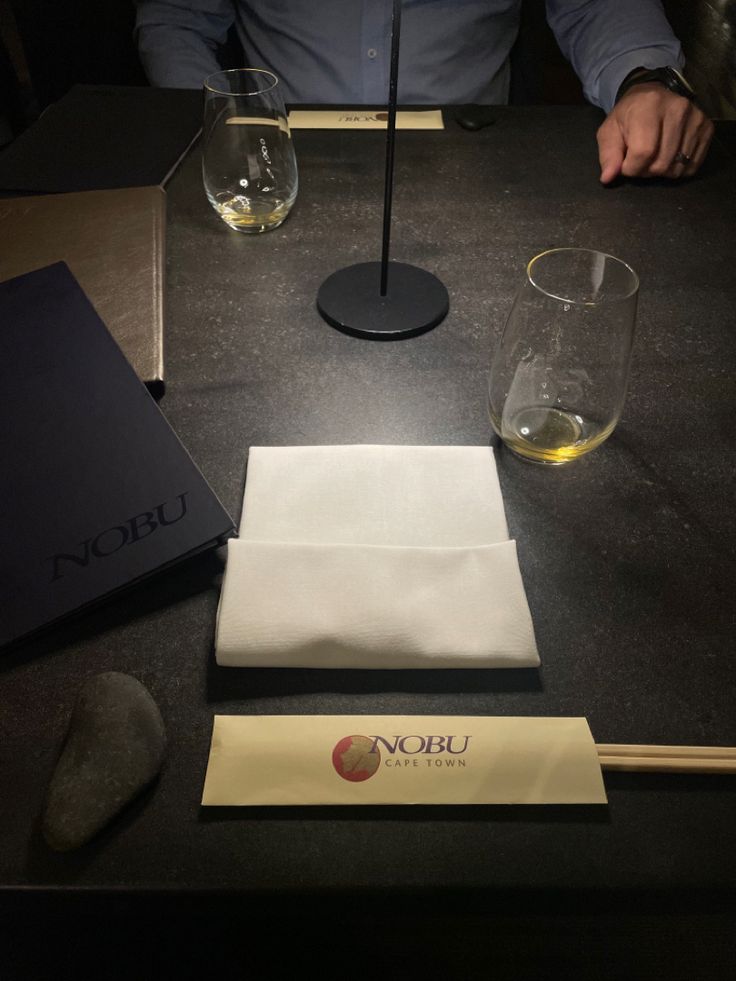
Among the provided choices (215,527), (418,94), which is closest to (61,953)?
(215,527)

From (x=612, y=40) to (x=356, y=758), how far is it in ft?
3.92

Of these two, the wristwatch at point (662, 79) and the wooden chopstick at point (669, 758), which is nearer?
the wooden chopstick at point (669, 758)

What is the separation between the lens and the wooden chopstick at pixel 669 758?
41cm

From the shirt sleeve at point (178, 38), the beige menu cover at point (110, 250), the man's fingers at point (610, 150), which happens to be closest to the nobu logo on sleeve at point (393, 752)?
the beige menu cover at point (110, 250)

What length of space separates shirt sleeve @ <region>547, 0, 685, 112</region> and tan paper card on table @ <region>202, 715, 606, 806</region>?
3.36 ft

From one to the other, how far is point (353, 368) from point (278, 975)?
591 mm

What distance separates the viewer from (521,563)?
524 mm

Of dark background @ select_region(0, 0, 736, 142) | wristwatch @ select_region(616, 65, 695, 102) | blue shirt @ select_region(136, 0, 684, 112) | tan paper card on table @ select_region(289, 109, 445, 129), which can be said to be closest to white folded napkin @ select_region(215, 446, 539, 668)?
tan paper card on table @ select_region(289, 109, 445, 129)

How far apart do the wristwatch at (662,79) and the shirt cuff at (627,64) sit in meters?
0.01

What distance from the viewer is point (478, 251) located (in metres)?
0.84

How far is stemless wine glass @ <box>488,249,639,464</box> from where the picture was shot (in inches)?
20.6

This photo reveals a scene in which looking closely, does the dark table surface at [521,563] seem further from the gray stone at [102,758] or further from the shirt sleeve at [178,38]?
the shirt sleeve at [178,38]

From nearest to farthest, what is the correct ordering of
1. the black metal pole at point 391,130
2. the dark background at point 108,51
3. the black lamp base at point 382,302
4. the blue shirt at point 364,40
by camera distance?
the black metal pole at point 391,130, the black lamp base at point 382,302, the blue shirt at point 364,40, the dark background at point 108,51

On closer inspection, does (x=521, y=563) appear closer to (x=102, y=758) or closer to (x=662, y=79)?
(x=102, y=758)
